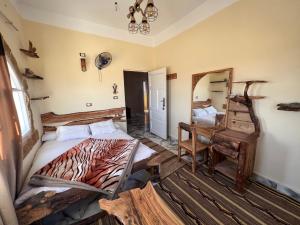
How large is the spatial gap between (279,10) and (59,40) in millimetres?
3525

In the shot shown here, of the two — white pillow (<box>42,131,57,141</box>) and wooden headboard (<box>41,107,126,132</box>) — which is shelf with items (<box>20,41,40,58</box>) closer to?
wooden headboard (<box>41,107,126,132</box>)

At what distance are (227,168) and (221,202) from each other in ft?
1.92

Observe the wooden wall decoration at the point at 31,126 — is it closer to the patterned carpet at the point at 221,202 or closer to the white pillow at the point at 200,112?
the patterned carpet at the point at 221,202

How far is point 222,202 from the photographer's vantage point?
1693 millimetres

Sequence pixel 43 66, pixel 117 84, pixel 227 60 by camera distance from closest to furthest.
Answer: pixel 227 60 → pixel 43 66 → pixel 117 84

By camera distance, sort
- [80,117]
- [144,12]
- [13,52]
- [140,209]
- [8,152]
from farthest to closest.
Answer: [80,117] → [13,52] → [144,12] → [8,152] → [140,209]

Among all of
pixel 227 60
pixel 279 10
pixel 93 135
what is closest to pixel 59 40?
pixel 93 135

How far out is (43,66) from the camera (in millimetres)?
2621

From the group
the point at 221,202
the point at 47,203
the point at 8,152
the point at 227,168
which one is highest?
the point at 8,152

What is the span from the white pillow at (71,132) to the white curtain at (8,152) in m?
1.24

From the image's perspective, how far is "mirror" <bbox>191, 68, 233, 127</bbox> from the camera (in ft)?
7.55

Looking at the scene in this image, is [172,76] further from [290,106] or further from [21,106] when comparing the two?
[21,106]

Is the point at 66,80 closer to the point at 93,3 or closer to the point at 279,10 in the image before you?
the point at 93,3

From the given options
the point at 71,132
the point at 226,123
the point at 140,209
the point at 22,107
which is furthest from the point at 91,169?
the point at 226,123
